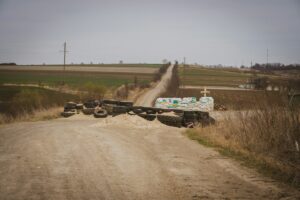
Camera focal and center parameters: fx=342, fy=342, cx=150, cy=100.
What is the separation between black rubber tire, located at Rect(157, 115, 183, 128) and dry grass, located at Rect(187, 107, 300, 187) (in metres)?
4.46

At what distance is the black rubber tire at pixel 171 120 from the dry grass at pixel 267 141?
4464 millimetres

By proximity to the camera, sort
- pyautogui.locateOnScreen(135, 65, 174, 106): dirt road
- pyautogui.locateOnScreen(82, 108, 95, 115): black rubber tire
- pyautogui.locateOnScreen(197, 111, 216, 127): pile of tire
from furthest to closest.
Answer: pyautogui.locateOnScreen(135, 65, 174, 106): dirt road, pyautogui.locateOnScreen(82, 108, 95, 115): black rubber tire, pyautogui.locateOnScreen(197, 111, 216, 127): pile of tire

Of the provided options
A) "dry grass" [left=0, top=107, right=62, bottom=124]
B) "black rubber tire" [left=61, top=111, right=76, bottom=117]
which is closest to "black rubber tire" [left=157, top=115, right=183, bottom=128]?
"black rubber tire" [left=61, top=111, right=76, bottom=117]

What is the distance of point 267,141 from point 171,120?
779 cm

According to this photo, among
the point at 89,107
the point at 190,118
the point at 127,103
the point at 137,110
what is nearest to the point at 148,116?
the point at 137,110

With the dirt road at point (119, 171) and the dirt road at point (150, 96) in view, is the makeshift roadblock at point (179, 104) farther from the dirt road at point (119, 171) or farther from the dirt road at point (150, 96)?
the dirt road at point (119, 171)

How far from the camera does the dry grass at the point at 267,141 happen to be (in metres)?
8.37

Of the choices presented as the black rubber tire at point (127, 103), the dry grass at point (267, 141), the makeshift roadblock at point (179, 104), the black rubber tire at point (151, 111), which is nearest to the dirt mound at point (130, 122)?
the black rubber tire at point (151, 111)

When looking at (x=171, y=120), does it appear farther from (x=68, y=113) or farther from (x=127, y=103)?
(x=68, y=113)

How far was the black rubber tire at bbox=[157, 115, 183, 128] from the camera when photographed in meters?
17.4

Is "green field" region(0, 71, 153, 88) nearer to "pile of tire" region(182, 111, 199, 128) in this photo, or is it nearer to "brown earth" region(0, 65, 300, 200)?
"pile of tire" region(182, 111, 199, 128)

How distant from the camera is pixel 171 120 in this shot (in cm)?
1756

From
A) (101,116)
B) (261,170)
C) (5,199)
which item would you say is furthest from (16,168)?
(101,116)

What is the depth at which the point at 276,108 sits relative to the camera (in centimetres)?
1043
